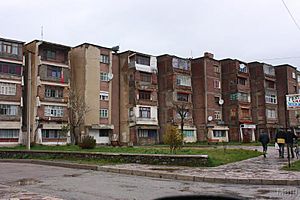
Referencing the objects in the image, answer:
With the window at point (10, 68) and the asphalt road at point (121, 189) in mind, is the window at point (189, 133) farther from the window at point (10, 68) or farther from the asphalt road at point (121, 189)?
the asphalt road at point (121, 189)

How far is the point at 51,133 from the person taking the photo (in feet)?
156

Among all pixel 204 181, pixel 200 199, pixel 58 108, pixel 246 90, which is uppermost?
pixel 246 90

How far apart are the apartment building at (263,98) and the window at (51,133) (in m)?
37.6

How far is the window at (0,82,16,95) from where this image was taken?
44.8 m

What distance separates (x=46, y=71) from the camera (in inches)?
1893

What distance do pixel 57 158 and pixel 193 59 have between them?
141ft

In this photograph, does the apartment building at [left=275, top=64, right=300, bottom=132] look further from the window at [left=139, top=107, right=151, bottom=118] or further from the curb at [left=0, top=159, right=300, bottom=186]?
the curb at [left=0, top=159, right=300, bottom=186]

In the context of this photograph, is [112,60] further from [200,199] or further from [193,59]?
[200,199]

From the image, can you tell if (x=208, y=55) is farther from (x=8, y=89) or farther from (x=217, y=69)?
(x=8, y=89)

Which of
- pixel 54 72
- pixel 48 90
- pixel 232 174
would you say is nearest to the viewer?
pixel 232 174

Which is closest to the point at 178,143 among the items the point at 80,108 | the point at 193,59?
the point at 80,108

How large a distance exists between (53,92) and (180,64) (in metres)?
21.4

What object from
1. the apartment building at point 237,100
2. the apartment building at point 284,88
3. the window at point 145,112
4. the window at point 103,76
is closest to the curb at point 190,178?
the window at point 103,76

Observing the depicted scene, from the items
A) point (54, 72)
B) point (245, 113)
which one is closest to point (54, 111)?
point (54, 72)
